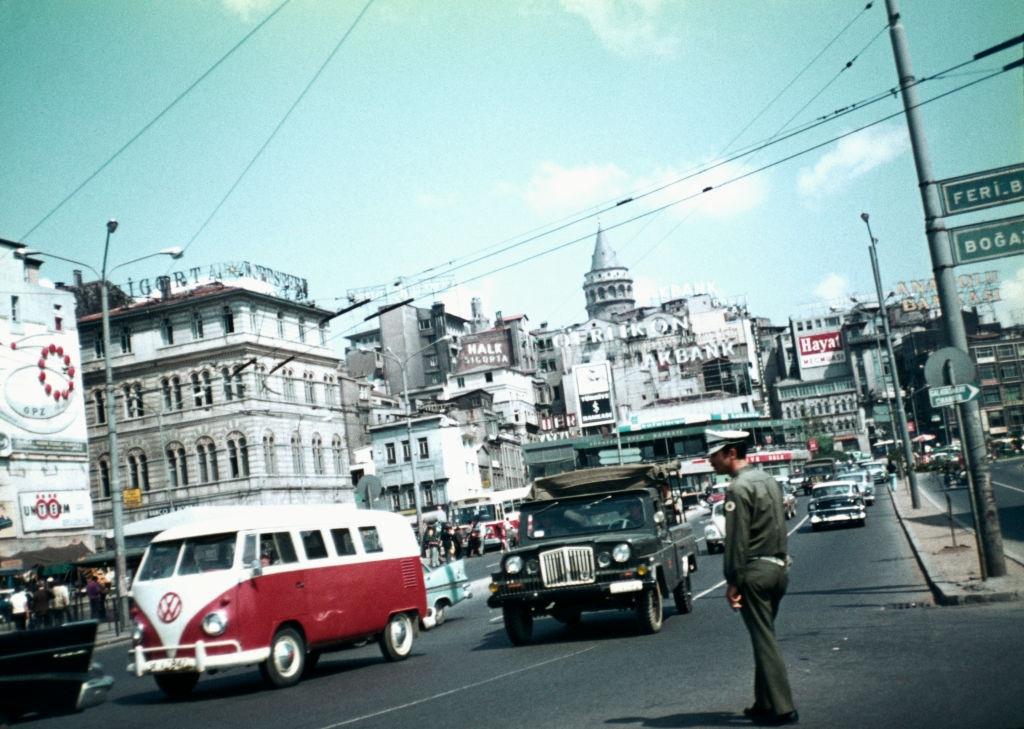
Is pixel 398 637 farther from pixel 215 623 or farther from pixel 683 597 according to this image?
pixel 683 597

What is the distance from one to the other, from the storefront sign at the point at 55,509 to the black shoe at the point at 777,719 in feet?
148

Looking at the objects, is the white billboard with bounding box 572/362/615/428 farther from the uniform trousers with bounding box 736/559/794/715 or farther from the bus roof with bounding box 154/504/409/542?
the uniform trousers with bounding box 736/559/794/715

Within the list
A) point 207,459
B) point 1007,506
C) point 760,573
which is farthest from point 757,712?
point 207,459

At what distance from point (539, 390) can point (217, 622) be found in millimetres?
119265

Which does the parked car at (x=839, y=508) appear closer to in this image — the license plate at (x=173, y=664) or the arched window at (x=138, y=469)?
the license plate at (x=173, y=664)

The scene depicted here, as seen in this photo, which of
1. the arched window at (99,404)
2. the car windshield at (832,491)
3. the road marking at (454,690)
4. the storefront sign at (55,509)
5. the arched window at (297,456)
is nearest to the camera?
the road marking at (454,690)

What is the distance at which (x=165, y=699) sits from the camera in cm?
1354

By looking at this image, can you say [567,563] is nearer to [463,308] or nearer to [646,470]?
[646,470]

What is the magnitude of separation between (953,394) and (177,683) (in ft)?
36.8

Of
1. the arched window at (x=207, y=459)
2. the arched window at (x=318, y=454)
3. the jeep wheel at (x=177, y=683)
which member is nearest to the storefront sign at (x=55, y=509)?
the arched window at (x=207, y=459)

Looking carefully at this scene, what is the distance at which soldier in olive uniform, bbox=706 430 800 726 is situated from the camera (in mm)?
7328

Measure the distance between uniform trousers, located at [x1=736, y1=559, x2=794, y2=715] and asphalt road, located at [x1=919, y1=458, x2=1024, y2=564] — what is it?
12251mm

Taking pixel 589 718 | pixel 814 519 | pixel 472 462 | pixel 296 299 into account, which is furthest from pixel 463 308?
pixel 589 718

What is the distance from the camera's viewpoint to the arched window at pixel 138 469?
63312mm
